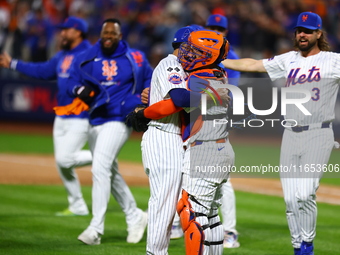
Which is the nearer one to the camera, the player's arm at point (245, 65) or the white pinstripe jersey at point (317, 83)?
the white pinstripe jersey at point (317, 83)

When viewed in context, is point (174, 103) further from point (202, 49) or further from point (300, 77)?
point (300, 77)

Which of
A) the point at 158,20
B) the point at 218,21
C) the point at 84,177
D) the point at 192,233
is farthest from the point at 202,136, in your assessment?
the point at 158,20

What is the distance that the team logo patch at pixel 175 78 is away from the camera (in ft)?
16.3

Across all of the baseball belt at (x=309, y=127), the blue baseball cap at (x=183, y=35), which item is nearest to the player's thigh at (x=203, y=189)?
the blue baseball cap at (x=183, y=35)

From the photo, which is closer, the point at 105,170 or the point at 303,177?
the point at 303,177

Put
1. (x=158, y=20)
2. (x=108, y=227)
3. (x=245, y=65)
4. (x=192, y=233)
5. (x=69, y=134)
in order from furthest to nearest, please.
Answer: (x=158, y=20), (x=69, y=134), (x=108, y=227), (x=245, y=65), (x=192, y=233)

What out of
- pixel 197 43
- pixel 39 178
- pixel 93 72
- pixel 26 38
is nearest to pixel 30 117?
pixel 26 38

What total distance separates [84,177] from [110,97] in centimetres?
574

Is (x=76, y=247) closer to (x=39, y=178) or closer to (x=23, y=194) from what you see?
(x=23, y=194)

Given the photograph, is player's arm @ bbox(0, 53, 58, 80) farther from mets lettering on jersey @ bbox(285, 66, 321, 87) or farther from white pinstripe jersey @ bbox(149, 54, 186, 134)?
white pinstripe jersey @ bbox(149, 54, 186, 134)

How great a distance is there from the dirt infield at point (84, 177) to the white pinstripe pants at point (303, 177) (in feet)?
15.1

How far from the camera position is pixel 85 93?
276 inches

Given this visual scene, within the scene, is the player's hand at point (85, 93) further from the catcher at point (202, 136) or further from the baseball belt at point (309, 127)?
the baseball belt at point (309, 127)

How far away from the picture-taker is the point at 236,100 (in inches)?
231
